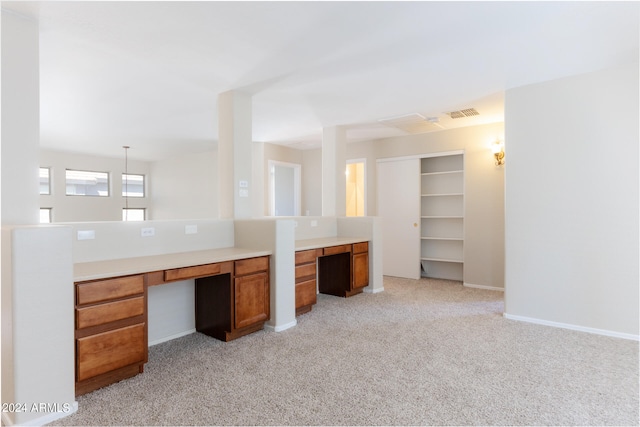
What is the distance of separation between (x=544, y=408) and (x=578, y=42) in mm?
2695

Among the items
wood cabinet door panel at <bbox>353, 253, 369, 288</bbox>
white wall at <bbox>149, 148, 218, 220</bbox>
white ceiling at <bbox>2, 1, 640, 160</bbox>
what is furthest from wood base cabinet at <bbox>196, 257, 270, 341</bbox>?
white wall at <bbox>149, 148, 218, 220</bbox>

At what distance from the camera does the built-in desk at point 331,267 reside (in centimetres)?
394

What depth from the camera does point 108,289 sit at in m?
2.27

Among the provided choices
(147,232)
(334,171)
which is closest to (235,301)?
(147,232)

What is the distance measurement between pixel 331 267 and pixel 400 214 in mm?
1847

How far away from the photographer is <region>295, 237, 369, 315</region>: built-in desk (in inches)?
155

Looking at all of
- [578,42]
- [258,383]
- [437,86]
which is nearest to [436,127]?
[437,86]

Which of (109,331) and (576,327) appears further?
(576,327)

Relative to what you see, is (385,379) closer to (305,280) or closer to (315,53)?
(305,280)

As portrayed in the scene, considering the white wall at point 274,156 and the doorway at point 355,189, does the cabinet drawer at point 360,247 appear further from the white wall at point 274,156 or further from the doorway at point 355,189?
the doorway at point 355,189

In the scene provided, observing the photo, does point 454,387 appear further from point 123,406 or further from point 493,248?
point 493,248

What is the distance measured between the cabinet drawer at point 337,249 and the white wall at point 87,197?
6.58 m

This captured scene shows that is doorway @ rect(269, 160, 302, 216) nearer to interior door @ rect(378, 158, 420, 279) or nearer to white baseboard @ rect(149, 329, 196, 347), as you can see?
interior door @ rect(378, 158, 420, 279)

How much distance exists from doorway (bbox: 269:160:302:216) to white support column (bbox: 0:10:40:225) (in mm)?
4972
